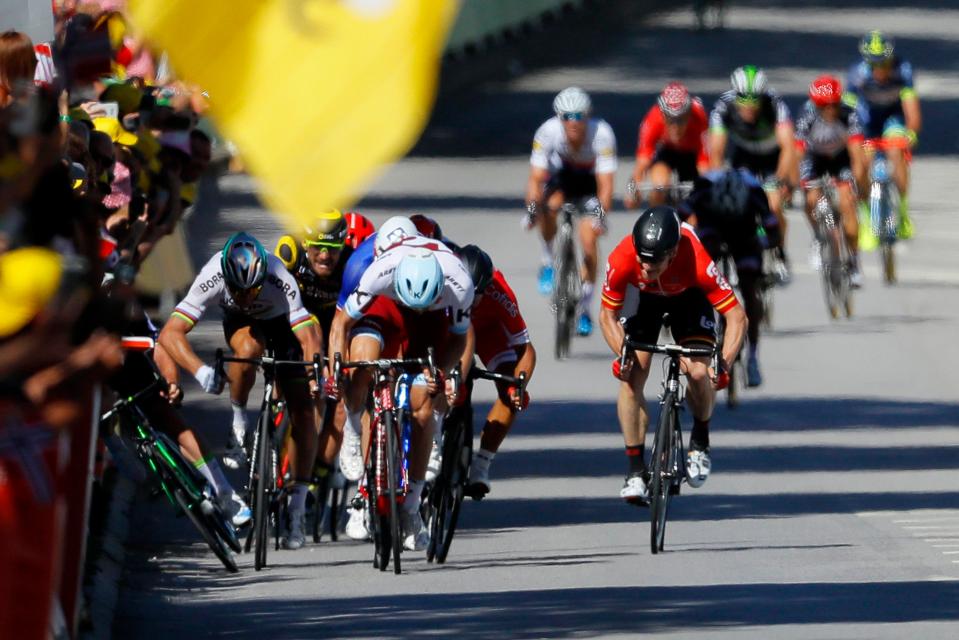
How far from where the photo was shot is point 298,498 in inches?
539

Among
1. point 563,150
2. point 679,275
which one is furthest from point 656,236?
point 563,150

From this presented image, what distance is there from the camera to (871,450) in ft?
57.1

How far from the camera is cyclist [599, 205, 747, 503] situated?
14148mm

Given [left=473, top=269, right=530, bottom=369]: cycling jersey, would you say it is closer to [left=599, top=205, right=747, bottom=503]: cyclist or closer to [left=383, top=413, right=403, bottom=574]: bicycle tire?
[left=599, top=205, right=747, bottom=503]: cyclist

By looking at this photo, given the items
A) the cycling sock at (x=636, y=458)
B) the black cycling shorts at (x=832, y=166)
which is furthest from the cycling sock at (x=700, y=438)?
the black cycling shorts at (x=832, y=166)

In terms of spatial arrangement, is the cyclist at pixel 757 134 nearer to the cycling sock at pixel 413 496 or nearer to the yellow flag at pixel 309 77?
the cycling sock at pixel 413 496

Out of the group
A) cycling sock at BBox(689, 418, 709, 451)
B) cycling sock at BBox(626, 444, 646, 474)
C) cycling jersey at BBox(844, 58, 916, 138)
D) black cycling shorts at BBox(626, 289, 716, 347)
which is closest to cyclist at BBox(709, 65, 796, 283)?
cycling jersey at BBox(844, 58, 916, 138)

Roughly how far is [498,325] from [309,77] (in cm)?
961

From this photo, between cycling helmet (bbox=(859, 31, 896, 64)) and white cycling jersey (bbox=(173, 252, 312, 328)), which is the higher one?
cycling helmet (bbox=(859, 31, 896, 64))

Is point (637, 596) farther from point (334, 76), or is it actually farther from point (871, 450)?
point (334, 76)

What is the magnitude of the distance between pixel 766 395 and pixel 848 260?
346 centimetres

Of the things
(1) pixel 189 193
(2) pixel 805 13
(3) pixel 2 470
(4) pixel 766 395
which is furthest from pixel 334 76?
(2) pixel 805 13

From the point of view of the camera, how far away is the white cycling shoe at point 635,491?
13930mm

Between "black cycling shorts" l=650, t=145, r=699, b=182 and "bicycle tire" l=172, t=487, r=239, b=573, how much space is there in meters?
9.73
